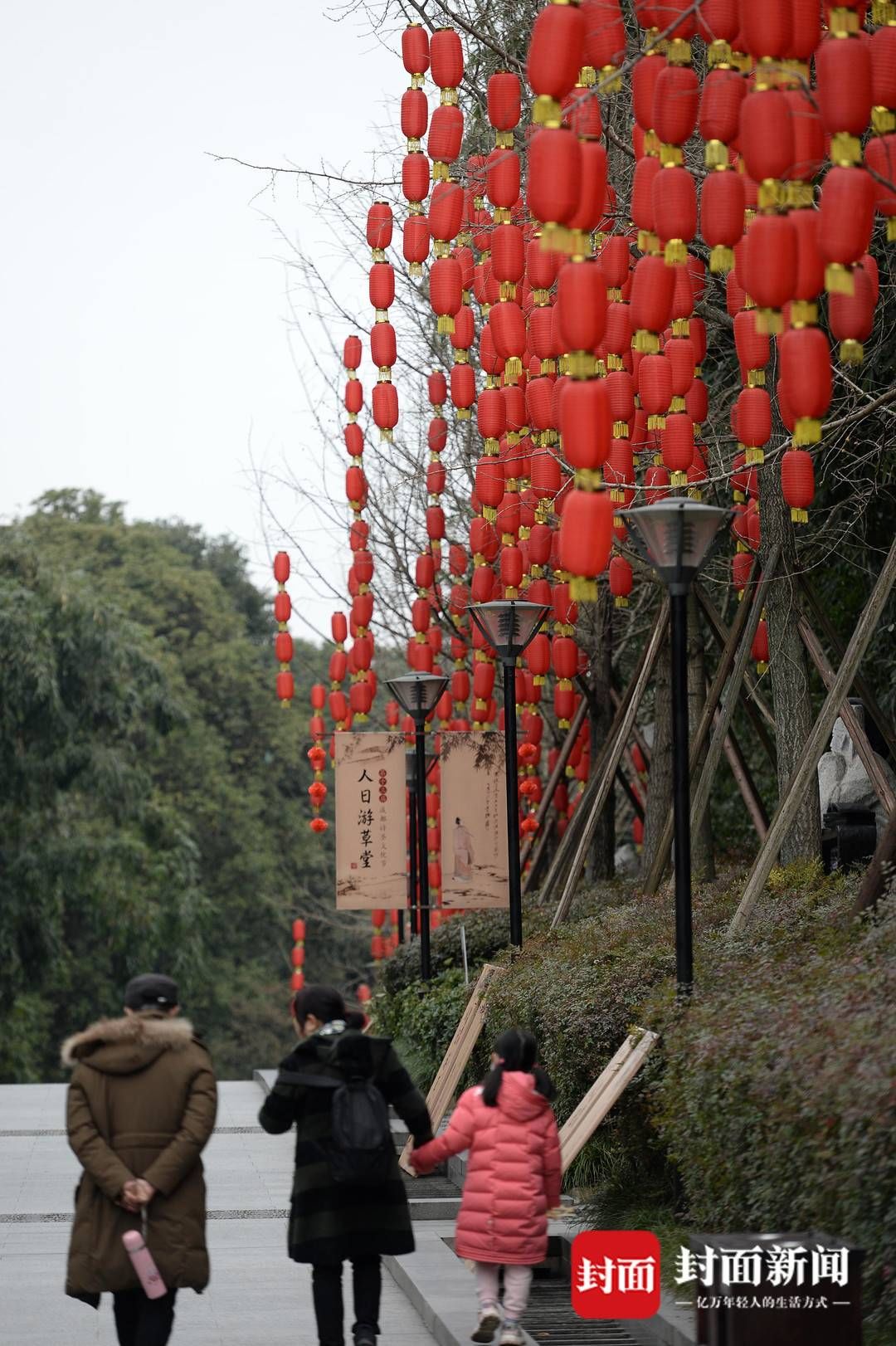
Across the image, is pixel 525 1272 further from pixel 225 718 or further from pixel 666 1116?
pixel 225 718

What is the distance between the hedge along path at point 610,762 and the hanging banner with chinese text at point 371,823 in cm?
185

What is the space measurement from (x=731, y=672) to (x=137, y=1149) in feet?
30.6

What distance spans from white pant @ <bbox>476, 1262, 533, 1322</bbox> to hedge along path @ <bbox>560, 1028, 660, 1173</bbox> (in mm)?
1406

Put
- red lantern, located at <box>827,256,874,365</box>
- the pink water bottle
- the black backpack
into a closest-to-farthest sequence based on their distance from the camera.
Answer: the pink water bottle < the black backpack < red lantern, located at <box>827,256,874,365</box>

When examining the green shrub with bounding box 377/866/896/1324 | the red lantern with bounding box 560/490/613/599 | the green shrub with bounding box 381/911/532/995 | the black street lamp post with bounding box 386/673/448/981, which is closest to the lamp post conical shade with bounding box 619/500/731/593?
the green shrub with bounding box 377/866/896/1324

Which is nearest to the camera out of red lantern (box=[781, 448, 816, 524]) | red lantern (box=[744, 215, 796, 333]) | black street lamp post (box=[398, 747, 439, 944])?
red lantern (box=[744, 215, 796, 333])

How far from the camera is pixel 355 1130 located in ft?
22.9

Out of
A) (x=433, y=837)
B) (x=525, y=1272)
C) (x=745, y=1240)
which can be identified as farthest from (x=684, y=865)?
(x=433, y=837)

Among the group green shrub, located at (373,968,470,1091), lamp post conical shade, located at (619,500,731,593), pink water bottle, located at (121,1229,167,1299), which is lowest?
green shrub, located at (373,968,470,1091)

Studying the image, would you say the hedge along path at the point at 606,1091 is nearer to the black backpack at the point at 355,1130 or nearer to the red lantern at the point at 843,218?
the black backpack at the point at 355,1130

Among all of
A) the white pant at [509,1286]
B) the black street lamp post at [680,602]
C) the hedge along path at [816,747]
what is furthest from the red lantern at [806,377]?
the hedge along path at [816,747]

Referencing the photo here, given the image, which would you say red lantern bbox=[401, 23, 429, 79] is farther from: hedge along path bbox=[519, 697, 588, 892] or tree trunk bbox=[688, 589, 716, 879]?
hedge along path bbox=[519, 697, 588, 892]

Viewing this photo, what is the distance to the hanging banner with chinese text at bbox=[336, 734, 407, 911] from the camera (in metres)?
19.1

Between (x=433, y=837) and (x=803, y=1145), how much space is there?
19971 mm
